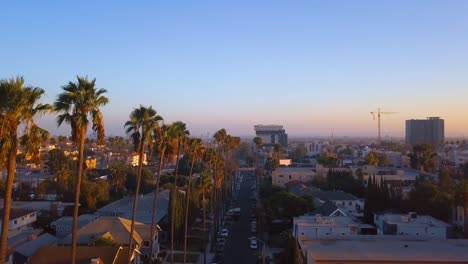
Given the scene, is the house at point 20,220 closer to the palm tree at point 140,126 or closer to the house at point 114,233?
the house at point 114,233

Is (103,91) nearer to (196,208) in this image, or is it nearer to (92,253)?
(92,253)

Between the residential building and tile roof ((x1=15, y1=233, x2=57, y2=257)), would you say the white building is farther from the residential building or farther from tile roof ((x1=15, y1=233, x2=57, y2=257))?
the residential building

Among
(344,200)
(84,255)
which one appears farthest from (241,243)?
(84,255)

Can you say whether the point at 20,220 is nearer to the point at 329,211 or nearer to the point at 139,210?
the point at 139,210

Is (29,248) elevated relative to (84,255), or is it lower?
lower

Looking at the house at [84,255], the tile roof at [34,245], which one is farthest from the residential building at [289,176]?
the house at [84,255]

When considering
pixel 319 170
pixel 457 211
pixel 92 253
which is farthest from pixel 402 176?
pixel 92 253
